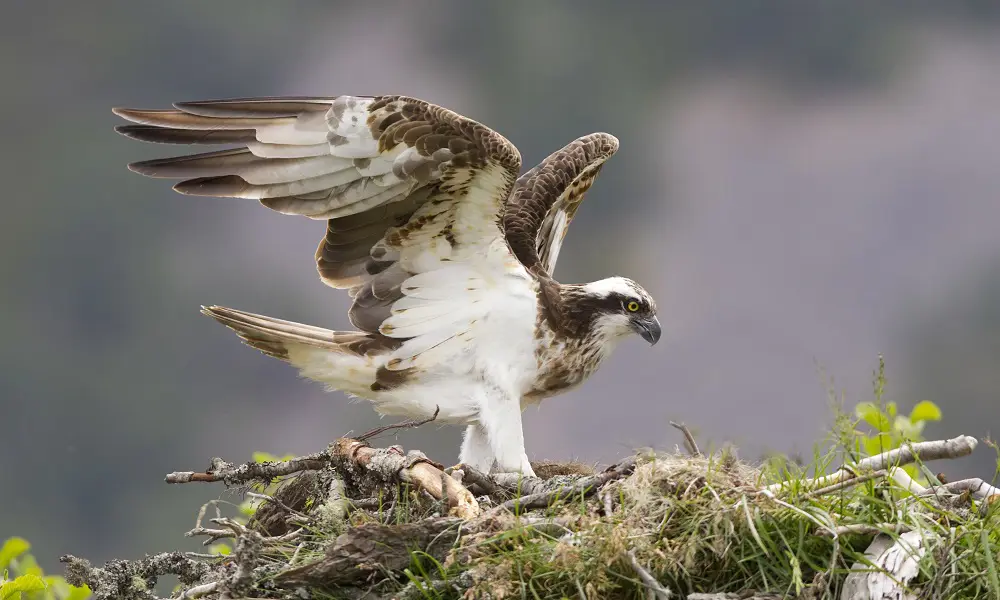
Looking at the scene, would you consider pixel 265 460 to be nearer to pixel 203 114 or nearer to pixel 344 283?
pixel 344 283

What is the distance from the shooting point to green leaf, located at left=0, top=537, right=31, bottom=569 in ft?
14.2

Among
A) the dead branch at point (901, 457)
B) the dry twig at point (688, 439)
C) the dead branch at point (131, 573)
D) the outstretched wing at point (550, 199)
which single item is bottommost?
the dead branch at point (131, 573)

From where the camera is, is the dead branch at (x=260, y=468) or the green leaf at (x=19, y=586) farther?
the dead branch at (x=260, y=468)

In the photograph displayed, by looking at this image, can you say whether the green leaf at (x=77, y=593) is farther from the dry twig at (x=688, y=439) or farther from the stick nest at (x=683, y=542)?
the dry twig at (x=688, y=439)

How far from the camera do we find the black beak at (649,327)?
553 cm

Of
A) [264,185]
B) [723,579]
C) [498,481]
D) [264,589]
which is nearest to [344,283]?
[264,185]

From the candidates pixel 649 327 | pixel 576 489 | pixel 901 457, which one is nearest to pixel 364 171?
pixel 649 327

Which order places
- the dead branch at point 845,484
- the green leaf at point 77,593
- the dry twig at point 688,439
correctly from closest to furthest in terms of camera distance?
the dead branch at point 845,484 → the dry twig at point 688,439 → the green leaf at point 77,593

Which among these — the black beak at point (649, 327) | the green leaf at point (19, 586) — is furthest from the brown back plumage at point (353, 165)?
the green leaf at point (19, 586)

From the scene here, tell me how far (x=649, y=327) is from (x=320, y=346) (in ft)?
5.60

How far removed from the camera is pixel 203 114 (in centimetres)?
460

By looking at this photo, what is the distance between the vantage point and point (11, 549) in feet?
14.3

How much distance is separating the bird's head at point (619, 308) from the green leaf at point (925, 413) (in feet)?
4.99

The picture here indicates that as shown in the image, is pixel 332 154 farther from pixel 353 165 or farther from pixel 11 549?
pixel 11 549
